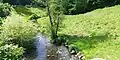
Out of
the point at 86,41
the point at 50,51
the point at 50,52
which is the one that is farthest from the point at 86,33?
the point at 50,52

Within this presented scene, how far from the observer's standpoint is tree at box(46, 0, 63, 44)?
1834 inches

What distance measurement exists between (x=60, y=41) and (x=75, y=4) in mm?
32686

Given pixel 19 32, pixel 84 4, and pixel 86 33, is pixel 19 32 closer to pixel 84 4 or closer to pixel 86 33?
pixel 86 33

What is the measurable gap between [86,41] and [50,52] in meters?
5.97

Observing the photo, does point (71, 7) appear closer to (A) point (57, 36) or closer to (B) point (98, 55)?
(A) point (57, 36)

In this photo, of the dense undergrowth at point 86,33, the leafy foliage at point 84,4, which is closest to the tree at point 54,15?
the dense undergrowth at point 86,33

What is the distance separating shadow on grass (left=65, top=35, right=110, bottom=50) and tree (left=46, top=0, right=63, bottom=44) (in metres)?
2.48

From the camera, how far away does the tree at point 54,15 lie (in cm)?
4659

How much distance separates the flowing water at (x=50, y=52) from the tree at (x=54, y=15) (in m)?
1.90

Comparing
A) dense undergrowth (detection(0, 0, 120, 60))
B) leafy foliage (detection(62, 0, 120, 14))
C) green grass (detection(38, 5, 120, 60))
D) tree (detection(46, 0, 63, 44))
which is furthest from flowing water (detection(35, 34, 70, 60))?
leafy foliage (detection(62, 0, 120, 14))

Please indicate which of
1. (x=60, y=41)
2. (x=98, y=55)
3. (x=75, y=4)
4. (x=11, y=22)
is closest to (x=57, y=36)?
(x=60, y=41)

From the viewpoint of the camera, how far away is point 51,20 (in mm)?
47031

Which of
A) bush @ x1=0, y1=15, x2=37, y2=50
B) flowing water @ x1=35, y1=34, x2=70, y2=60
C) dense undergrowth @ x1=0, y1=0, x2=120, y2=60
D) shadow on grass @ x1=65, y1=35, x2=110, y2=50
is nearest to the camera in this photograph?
dense undergrowth @ x1=0, y1=0, x2=120, y2=60

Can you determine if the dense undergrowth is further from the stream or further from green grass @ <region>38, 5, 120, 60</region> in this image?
the stream
